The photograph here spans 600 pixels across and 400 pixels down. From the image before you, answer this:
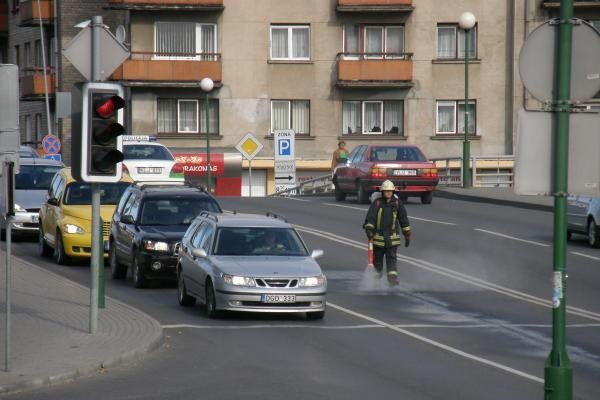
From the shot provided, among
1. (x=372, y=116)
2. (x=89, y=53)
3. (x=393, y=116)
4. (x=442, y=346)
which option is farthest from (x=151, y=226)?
(x=393, y=116)

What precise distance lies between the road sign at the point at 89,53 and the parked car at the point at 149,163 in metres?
20.3

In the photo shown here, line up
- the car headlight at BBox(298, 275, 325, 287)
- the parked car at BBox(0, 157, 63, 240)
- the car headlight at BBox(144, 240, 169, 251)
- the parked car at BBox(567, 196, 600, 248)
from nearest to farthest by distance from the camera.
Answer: the car headlight at BBox(298, 275, 325, 287), the car headlight at BBox(144, 240, 169, 251), the parked car at BBox(567, 196, 600, 248), the parked car at BBox(0, 157, 63, 240)

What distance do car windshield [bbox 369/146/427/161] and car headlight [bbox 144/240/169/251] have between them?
1612 centimetres

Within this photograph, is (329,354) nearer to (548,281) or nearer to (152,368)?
→ (152,368)

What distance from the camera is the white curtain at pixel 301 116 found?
190 ft

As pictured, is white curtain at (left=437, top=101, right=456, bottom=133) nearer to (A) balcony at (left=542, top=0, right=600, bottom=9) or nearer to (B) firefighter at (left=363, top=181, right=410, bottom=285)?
(A) balcony at (left=542, top=0, right=600, bottom=9)

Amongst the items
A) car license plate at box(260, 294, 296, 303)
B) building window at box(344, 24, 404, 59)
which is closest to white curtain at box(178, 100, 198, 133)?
building window at box(344, 24, 404, 59)

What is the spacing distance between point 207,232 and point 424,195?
18870 millimetres

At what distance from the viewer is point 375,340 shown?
16.9 metres

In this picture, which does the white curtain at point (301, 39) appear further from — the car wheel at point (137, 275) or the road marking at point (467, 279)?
the car wheel at point (137, 275)

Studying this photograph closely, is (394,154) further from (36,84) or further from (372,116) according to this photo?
(36,84)

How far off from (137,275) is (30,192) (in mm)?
8928

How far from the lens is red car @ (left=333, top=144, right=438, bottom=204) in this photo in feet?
122

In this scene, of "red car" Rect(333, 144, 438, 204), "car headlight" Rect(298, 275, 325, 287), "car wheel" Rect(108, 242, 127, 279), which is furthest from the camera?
"red car" Rect(333, 144, 438, 204)
